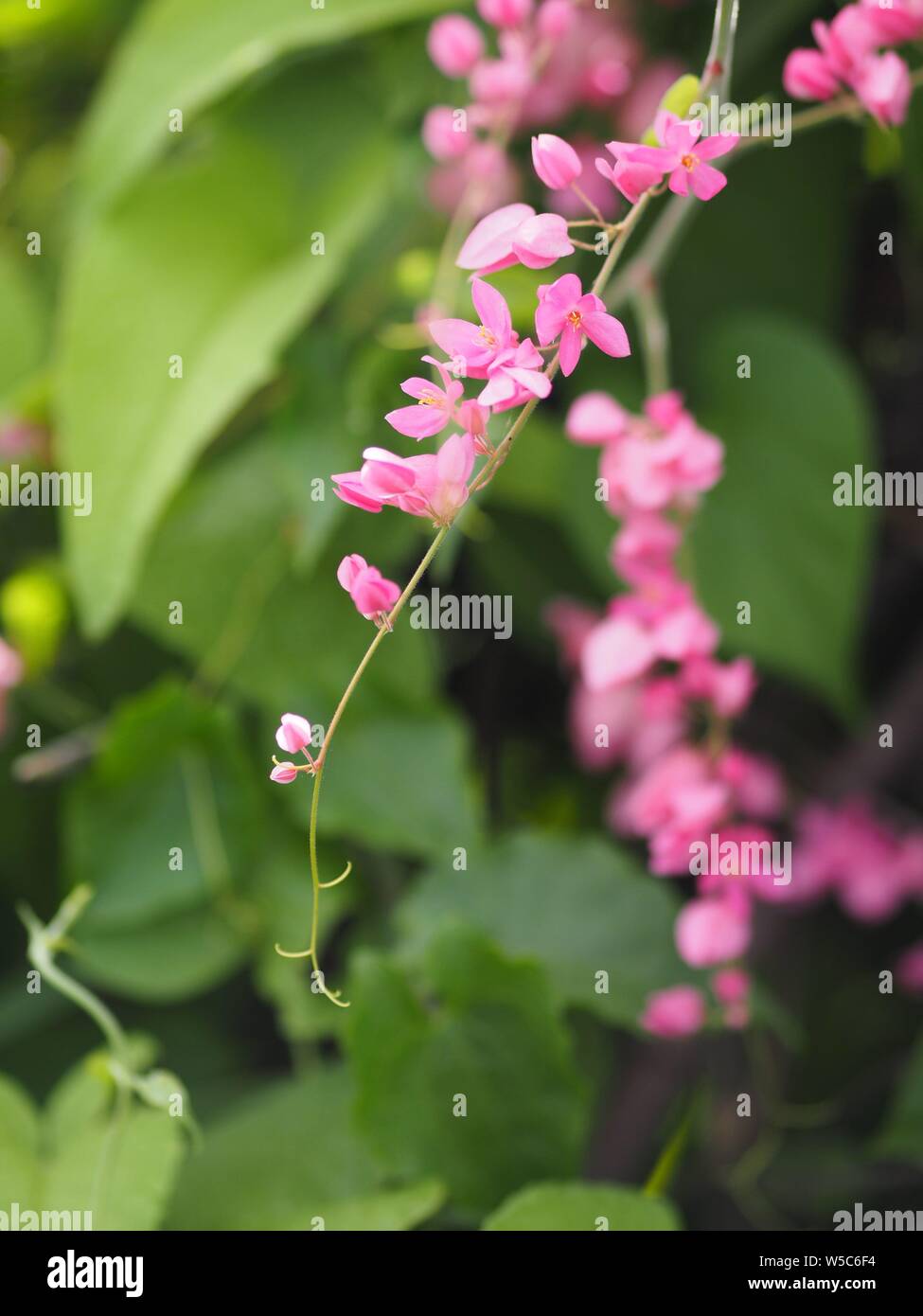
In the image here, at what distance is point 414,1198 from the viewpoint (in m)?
0.47

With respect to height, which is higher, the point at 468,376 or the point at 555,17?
the point at 555,17

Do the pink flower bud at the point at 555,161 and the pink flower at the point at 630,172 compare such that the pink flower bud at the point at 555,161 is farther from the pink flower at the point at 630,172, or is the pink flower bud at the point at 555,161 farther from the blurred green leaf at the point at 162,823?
the blurred green leaf at the point at 162,823

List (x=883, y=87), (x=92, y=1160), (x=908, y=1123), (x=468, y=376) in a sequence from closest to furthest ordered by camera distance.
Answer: (x=468, y=376) → (x=883, y=87) → (x=92, y=1160) → (x=908, y=1123)

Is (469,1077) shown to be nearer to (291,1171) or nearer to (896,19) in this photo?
(291,1171)

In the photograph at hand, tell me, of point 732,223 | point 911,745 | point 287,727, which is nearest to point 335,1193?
point 287,727

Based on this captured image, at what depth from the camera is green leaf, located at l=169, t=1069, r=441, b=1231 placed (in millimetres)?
487

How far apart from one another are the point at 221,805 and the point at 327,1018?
0.12 meters

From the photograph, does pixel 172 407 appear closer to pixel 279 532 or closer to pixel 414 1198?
pixel 279 532

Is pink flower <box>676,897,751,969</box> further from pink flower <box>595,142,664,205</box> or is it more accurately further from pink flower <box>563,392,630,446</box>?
pink flower <box>595,142,664,205</box>

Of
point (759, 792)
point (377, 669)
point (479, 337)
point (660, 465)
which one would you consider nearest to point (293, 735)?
point (479, 337)

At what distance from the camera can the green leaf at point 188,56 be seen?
58cm

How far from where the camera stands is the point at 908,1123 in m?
0.59

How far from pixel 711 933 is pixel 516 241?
12.2 inches

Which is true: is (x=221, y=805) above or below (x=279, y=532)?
below
